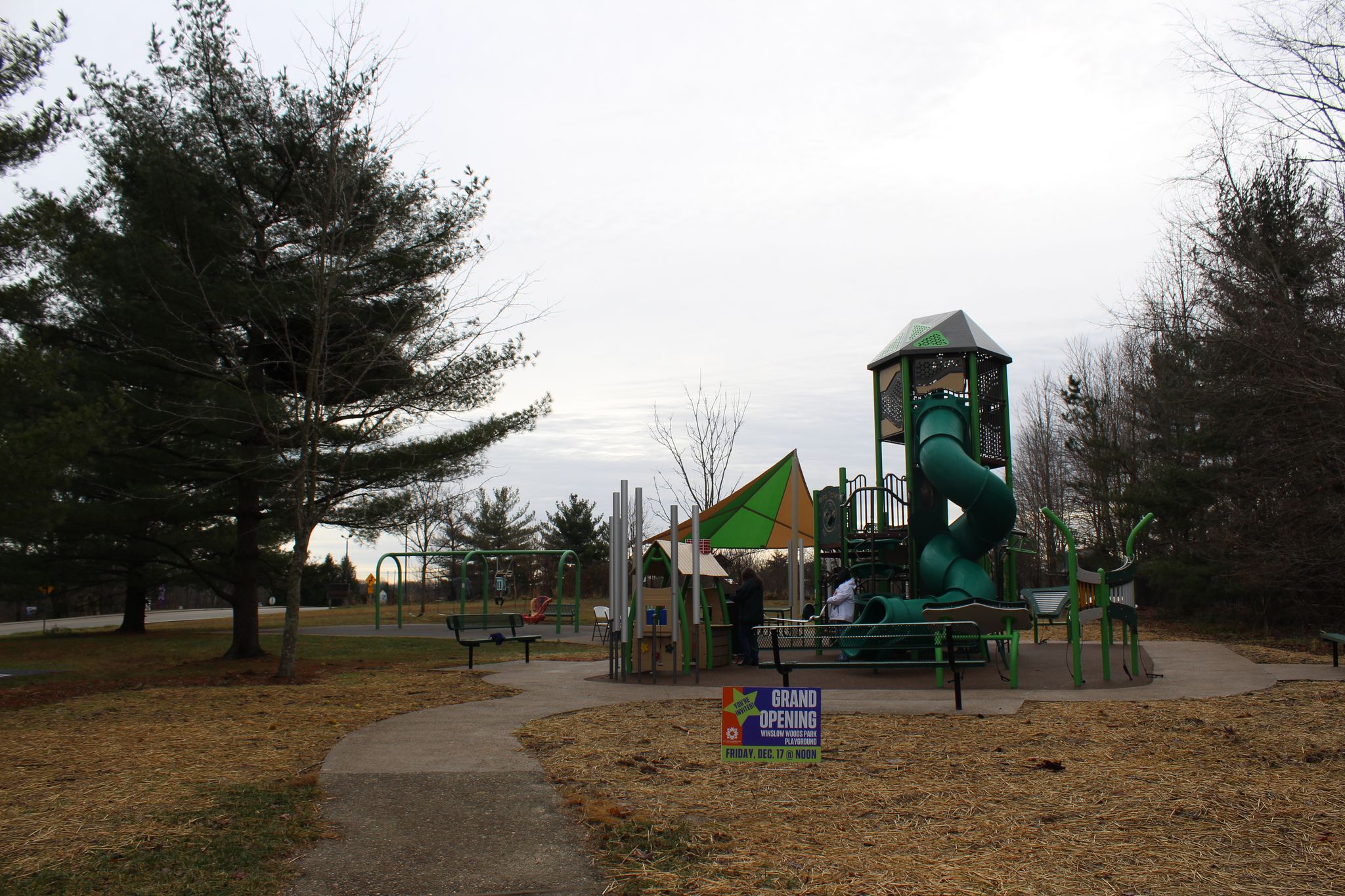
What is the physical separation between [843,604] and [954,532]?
6.53 feet

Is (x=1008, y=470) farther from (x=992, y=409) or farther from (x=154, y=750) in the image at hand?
(x=154, y=750)

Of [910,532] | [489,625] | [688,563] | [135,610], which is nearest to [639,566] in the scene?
[688,563]

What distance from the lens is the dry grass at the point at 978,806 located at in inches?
164

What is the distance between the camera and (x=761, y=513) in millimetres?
16188

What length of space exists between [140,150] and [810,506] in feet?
39.7

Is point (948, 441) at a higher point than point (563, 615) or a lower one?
higher

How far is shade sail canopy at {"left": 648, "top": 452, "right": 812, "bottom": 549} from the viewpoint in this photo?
15.5 meters

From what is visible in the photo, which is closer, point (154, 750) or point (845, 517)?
point (154, 750)

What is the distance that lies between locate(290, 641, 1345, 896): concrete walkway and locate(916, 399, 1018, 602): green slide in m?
2.65

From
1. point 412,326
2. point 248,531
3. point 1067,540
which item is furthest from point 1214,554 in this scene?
point 248,531

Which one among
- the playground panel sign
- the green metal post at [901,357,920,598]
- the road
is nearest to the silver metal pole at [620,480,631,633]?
the green metal post at [901,357,920,598]

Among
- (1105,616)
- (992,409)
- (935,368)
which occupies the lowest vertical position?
(1105,616)

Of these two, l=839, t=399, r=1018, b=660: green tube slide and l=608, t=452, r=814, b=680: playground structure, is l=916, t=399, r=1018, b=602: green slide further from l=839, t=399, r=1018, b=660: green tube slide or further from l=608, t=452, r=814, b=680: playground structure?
l=608, t=452, r=814, b=680: playground structure

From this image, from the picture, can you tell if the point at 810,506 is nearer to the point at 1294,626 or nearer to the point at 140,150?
the point at 140,150
